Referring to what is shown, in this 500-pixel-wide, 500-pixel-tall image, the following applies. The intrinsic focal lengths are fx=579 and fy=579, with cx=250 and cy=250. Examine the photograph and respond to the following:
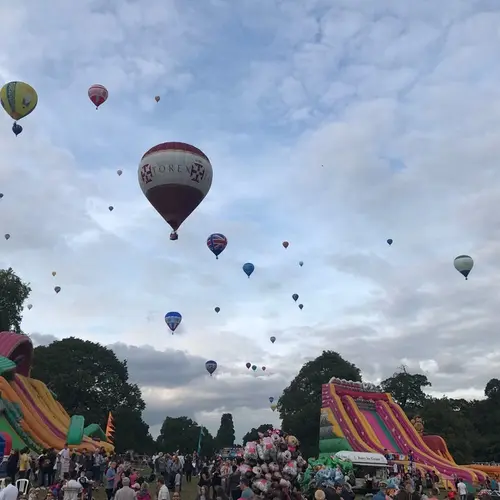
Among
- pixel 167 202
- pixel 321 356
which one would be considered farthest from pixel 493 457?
pixel 167 202

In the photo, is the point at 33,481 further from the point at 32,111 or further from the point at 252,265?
the point at 252,265

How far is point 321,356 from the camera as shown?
2495 inches

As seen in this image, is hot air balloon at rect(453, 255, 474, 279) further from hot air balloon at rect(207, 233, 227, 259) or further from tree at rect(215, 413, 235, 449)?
tree at rect(215, 413, 235, 449)

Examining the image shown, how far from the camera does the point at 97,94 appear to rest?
31375mm

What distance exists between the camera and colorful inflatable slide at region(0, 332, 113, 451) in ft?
76.1

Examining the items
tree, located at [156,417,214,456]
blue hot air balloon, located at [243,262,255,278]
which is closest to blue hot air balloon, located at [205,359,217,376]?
blue hot air balloon, located at [243,262,255,278]

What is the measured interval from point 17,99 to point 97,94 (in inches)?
195

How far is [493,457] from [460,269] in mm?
39857

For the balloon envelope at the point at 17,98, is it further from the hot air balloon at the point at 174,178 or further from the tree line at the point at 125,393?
the tree line at the point at 125,393

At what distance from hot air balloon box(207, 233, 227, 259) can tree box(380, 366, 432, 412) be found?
166ft

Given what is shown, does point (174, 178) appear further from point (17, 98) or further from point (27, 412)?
point (27, 412)

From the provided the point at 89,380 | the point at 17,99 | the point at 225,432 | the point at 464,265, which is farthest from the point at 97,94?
the point at 225,432

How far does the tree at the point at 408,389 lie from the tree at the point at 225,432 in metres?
47.0

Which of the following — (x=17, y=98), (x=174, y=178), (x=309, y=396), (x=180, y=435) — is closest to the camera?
(x=174, y=178)
